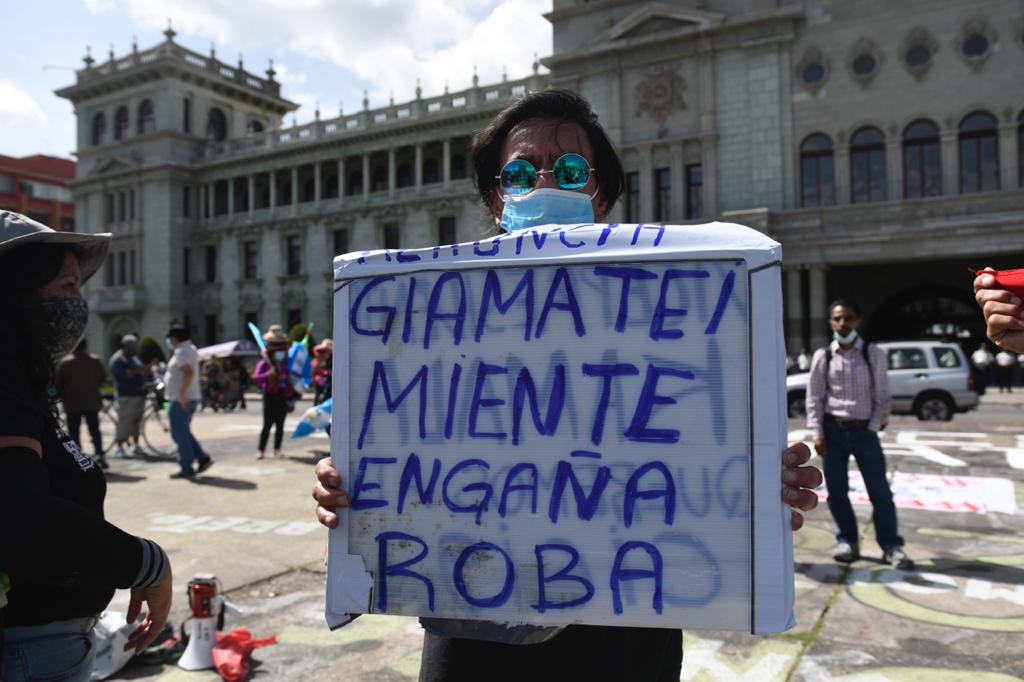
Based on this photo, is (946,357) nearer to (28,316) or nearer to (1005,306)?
(1005,306)

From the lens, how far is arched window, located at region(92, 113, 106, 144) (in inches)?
2089

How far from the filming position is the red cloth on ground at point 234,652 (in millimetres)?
3416

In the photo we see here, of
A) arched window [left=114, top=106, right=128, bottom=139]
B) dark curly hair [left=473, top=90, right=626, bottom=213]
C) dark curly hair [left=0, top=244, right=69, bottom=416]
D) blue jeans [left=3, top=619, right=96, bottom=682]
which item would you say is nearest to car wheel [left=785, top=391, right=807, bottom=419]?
dark curly hair [left=473, top=90, right=626, bottom=213]

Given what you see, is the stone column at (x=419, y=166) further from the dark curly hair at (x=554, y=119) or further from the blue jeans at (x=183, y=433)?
the dark curly hair at (x=554, y=119)

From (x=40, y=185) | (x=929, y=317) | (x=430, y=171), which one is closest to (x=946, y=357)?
(x=929, y=317)

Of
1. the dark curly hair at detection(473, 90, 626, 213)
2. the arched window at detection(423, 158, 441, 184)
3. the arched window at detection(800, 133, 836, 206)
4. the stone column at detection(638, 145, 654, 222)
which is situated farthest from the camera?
the arched window at detection(423, 158, 441, 184)

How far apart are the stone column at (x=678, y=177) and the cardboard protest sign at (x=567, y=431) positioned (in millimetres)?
31521

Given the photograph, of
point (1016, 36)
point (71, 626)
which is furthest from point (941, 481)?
point (1016, 36)

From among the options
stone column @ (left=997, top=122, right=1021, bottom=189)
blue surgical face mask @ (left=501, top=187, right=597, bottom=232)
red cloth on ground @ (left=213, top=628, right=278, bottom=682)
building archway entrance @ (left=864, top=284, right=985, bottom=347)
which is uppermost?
stone column @ (left=997, top=122, right=1021, bottom=189)

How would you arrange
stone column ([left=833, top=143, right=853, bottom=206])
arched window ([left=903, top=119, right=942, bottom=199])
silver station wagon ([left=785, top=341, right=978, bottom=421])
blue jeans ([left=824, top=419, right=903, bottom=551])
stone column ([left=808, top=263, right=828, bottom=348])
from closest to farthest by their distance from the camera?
1. blue jeans ([left=824, top=419, right=903, bottom=551])
2. silver station wagon ([left=785, top=341, right=978, bottom=421])
3. arched window ([left=903, top=119, right=942, bottom=199])
4. stone column ([left=808, top=263, right=828, bottom=348])
5. stone column ([left=833, top=143, right=853, bottom=206])

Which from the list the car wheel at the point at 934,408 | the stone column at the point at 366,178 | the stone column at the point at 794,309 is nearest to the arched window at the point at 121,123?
the stone column at the point at 366,178

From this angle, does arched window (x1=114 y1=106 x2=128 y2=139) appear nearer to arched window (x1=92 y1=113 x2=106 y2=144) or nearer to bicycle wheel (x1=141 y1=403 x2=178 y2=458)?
arched window (x1=92 y1=113 x2=106 y2=144)

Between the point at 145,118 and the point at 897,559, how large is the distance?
55.5m

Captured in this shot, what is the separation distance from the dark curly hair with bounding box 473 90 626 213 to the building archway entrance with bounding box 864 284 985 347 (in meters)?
33.4
